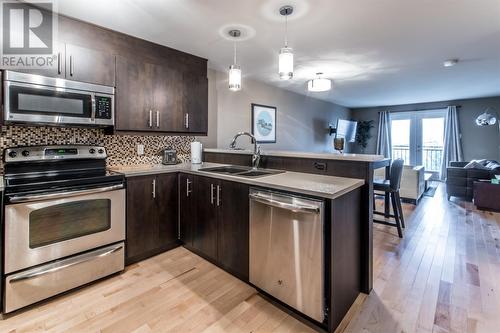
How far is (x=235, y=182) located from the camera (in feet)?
6.81

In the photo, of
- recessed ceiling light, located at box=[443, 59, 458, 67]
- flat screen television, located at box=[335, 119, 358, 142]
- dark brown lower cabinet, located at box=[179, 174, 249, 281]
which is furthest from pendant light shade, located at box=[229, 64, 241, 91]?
flat screen television, located at box=[335, 119, 358, 142]

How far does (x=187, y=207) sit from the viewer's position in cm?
263

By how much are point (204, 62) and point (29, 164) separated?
223 centimetres

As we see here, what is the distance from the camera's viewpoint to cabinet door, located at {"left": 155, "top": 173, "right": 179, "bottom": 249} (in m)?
2.57

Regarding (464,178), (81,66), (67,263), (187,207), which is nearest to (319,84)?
(187,207)

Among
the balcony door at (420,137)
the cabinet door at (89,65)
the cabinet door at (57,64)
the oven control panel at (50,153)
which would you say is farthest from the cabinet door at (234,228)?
the balcony door at (420,137)

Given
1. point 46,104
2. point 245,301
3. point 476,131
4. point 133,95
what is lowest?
point 245,301

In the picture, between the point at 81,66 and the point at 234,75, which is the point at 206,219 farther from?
the point at 81,66

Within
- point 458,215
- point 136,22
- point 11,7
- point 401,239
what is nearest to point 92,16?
point 136,22

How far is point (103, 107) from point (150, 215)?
1123 millimetres

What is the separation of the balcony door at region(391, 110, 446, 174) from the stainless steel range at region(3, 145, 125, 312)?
7.75m

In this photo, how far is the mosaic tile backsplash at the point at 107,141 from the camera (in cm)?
215

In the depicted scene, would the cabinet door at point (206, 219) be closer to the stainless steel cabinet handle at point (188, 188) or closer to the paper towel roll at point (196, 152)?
the stainless steel cabinet handle at point (188, 188)

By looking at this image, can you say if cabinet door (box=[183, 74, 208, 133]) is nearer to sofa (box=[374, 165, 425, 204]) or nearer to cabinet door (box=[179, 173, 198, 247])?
cabinet door (box=[179, 173, 198, 247])
